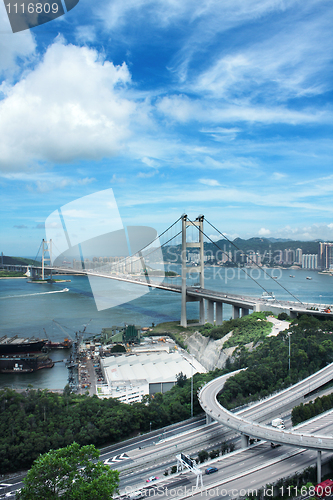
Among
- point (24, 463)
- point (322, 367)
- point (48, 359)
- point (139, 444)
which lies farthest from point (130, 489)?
point (48, 359)

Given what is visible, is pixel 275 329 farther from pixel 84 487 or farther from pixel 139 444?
pixel 84 487

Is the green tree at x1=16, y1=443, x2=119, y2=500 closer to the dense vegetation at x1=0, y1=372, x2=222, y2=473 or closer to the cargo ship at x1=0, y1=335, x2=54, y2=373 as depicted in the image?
the dense vegetation at x1=0, y1=372, x2=222, y2=473

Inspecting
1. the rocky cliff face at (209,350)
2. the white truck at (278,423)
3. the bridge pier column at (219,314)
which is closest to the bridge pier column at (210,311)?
the bridge pier column at (219,314)

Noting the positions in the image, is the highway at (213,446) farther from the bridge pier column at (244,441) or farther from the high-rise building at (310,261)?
the high-rise building at (310,261)

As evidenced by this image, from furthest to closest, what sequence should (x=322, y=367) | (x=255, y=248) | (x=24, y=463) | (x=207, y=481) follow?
(x=255, y=248), (x=322, y=367), (x=24, y=463), (x=207, y=481)

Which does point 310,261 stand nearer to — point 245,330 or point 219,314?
point 219,314

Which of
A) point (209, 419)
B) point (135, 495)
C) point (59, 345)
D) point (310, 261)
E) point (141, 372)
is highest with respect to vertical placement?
point (310, 261)

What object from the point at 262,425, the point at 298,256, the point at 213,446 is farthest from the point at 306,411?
the point at 298,256
